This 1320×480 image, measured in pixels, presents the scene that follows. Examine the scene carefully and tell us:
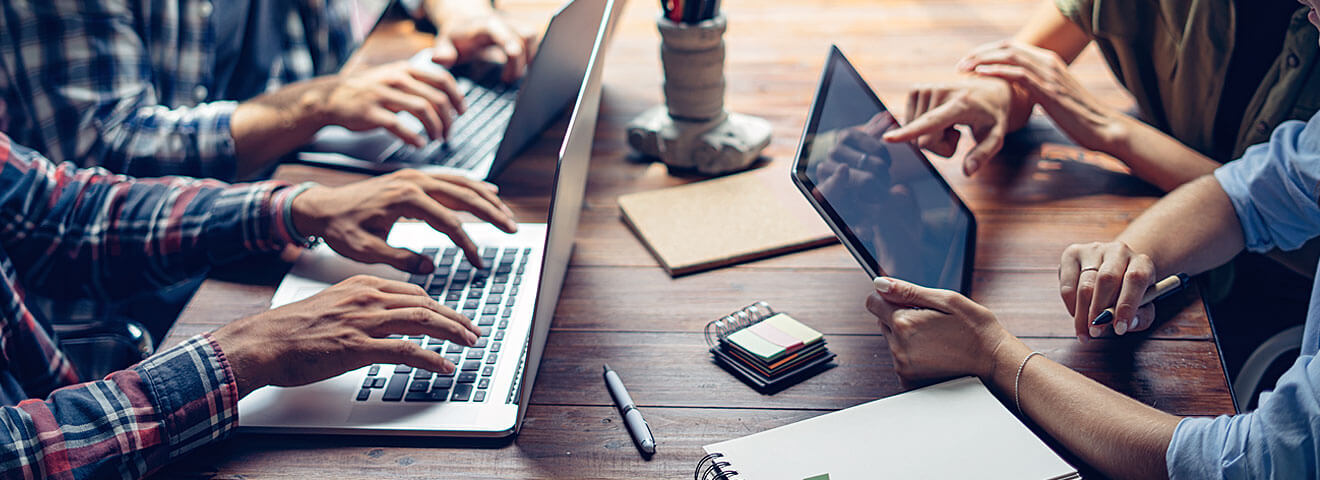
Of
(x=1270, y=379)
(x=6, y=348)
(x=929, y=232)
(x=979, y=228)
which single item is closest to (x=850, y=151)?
(x=929, y=232)

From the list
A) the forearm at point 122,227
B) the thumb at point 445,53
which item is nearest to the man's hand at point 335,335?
the forearm at point 122,227

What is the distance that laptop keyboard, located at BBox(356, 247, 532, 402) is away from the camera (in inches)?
34.1

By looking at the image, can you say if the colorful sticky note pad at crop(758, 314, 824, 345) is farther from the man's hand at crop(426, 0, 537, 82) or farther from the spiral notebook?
the man's hand at crop(426, 0, 537, 82)

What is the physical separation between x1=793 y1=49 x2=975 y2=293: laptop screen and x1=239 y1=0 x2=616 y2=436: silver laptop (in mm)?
245

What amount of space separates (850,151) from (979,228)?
0.77 feet

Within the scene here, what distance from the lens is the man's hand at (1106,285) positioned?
91 centimetres

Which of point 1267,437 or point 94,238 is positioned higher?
point 1267,437

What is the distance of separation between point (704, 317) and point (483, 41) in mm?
767

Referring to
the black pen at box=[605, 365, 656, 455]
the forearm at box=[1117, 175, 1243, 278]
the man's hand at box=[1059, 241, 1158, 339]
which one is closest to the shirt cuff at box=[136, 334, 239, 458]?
the black pen at box=[605, 365, 656, 455]

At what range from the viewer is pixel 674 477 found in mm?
778

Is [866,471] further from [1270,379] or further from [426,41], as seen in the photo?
[426,41]

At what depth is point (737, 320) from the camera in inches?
38.4

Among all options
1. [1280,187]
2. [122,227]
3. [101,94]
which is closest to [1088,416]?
[1280,187]

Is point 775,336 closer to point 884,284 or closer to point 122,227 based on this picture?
point 884,284
